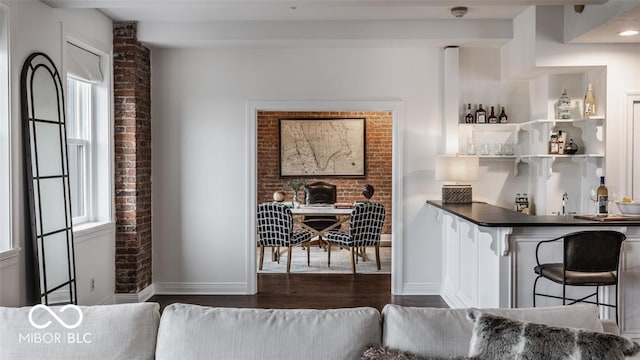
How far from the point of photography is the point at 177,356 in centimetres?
193

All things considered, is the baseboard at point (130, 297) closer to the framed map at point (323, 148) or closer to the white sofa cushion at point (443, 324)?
the white sofa cushion at point (443, 324)

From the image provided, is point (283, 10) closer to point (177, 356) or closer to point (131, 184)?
point (131, 184)

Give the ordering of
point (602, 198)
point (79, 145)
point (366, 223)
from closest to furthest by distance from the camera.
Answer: point (602, 198), point (79, 145), point (366, 223)

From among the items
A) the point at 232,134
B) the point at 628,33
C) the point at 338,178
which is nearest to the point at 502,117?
the point at 628,33

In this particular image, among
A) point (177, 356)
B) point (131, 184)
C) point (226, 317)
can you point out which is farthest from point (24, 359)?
point (131, 184)

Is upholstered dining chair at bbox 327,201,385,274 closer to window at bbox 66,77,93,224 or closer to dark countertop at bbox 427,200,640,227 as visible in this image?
dark countertop at bbox 427,200,640,227

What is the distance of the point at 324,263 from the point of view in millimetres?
7602

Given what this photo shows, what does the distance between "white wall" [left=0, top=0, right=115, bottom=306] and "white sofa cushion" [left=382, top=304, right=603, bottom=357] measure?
105 inches

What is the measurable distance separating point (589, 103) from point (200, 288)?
4257 mm

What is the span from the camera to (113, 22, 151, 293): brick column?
5219 mm

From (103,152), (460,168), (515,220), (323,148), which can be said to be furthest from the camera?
(323,148)

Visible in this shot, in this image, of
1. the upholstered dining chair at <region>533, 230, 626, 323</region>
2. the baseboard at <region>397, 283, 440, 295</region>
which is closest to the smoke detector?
the upholstered dining chair at <region>533, 230, 626, 323</region>

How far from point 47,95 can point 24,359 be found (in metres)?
2.54

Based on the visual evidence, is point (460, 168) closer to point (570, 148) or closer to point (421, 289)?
point (570, 148)
